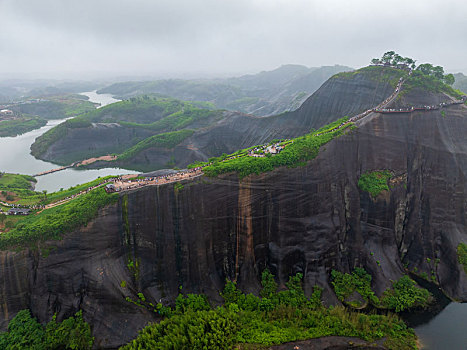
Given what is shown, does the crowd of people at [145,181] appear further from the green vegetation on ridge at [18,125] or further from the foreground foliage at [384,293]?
the green vegetation on ridge at [18,125]

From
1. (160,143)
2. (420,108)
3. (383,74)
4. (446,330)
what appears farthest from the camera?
(160,143)

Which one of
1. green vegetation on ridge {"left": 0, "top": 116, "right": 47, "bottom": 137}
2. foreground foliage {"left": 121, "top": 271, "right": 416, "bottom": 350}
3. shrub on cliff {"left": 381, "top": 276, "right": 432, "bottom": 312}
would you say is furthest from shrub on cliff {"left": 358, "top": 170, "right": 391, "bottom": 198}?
green vegetation on ridge {"left": 0, "top": 116, "right": 47, "bottom": 137}

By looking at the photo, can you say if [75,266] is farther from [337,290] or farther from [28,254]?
[337,290]

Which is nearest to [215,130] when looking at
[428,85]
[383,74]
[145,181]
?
[383,74]

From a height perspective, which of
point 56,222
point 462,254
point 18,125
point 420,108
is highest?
point 420,108

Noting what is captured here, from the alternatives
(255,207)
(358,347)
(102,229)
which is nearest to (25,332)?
(102,229)

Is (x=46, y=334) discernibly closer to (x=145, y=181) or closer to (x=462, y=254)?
(x=145, y=181)
